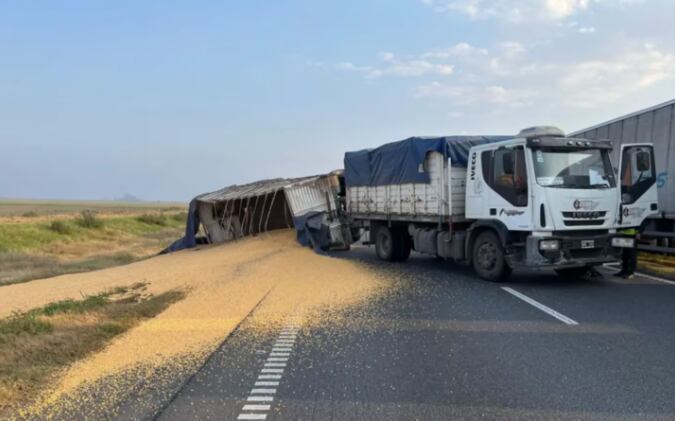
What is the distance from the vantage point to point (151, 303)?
867cm

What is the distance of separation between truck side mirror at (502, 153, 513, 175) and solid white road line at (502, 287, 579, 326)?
2.13m

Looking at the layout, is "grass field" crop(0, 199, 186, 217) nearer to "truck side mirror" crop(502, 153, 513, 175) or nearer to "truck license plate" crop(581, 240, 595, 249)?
"truck side mirror" crop(502, 153, 513, 175)

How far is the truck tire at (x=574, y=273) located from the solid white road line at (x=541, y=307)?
1991 millimetres

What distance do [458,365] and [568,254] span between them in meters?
4.99

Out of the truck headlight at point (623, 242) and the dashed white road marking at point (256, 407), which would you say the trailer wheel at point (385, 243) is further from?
the dashed white road marking at point (256, 407)

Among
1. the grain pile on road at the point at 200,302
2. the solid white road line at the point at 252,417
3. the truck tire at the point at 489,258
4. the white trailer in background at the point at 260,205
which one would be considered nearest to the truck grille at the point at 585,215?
the truck tire at the point at 489,258

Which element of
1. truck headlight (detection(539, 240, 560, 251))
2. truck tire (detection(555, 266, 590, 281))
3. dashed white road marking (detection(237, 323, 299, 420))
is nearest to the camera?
dashed white road marking (detection(237, 323, 299, 420))

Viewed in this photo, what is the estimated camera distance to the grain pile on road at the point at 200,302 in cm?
511

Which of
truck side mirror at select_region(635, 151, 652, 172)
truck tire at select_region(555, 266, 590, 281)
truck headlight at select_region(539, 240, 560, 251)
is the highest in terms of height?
truck side mirror at select_region(635, 151, 652, 172)

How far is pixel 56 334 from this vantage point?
654 centimetres

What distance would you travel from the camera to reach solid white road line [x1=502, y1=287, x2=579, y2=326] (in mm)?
6805

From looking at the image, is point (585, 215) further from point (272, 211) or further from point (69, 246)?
point (69, 246)

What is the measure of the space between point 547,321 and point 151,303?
6179 millimetres

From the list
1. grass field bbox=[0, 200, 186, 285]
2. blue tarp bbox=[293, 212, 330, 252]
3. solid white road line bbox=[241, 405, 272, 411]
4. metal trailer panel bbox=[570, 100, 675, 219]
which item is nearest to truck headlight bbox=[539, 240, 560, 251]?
metal trailer panel bbox=[570, 100, 675, 219]
